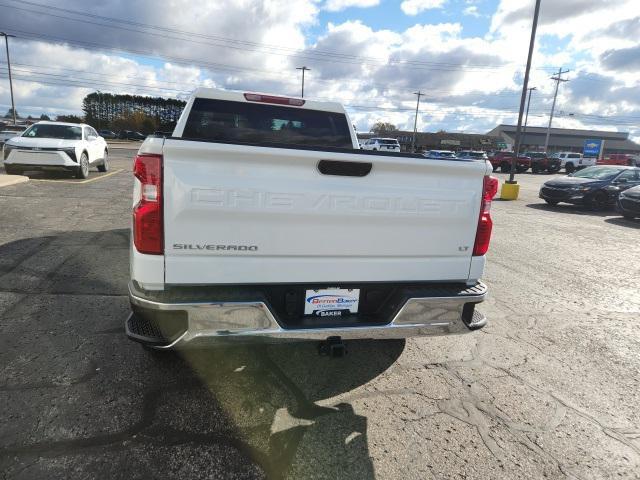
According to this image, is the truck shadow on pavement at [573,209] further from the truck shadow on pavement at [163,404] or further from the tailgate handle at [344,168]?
the tailgate handle at [344,168]

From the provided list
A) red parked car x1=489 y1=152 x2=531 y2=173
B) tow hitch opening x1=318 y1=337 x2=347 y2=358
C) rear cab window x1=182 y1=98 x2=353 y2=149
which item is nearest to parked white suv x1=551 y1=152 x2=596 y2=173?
red parked car x1=489 y1=152 x2=531 y2=173

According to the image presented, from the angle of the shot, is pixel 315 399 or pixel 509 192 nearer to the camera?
pixel 315 399

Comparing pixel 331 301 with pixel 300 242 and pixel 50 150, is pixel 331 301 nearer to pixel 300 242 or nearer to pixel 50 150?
pixel 300 242

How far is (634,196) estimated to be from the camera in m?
11.8

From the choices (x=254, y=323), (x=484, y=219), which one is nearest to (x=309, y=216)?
(x=254, y=323)

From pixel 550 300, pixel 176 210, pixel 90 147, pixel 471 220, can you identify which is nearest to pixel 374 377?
pixel 471 220

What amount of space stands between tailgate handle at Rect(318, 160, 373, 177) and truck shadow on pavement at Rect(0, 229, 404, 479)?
1411 millimetres

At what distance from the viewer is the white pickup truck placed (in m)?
2.30

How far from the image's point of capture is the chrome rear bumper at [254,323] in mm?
2355

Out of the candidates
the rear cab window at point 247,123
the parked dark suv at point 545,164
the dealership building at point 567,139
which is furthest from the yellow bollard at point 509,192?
the dealership building at point 567,139

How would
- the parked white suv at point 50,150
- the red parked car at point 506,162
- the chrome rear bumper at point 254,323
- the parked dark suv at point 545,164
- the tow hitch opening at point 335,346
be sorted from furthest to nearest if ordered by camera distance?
the red parked car at point 506,162, the parked dark suv at point 545,164, the parked white suv at point 50,150, the tow hitch opening at point 335,346, the chrome rear bumper at point 254,323

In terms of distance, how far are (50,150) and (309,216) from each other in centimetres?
1293

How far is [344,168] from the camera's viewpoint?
8.31 feet

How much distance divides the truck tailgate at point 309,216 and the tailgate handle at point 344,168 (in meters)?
0.03
